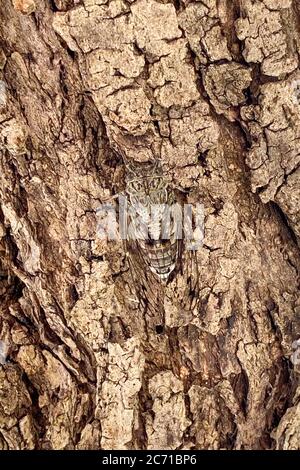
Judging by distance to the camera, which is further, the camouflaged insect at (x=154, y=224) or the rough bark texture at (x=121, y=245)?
the camouflaged insect at (x=154, y=224)

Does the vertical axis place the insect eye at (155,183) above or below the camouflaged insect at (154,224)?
above

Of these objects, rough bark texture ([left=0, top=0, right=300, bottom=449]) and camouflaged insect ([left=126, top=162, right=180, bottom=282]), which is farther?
camouflaged insect ([left=126, top=162, right=180, bottom=282])

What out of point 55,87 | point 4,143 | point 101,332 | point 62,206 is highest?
point 55,87

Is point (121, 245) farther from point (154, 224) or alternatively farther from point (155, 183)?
point (155, 183)

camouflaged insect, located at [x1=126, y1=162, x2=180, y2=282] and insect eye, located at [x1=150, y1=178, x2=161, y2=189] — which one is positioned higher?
insect eye, located at [x1=150, y1=178, x2=161, y2=189]

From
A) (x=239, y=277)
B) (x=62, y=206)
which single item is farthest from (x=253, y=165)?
(x=62, y=206)

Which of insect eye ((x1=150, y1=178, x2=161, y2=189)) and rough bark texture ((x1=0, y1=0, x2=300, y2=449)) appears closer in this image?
rough bark texture ((x1=0, y1=0, x2=300, y2=449))

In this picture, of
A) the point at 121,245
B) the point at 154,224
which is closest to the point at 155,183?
the point at 154,224

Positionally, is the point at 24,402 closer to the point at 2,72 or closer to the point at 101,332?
the point at 101,332
